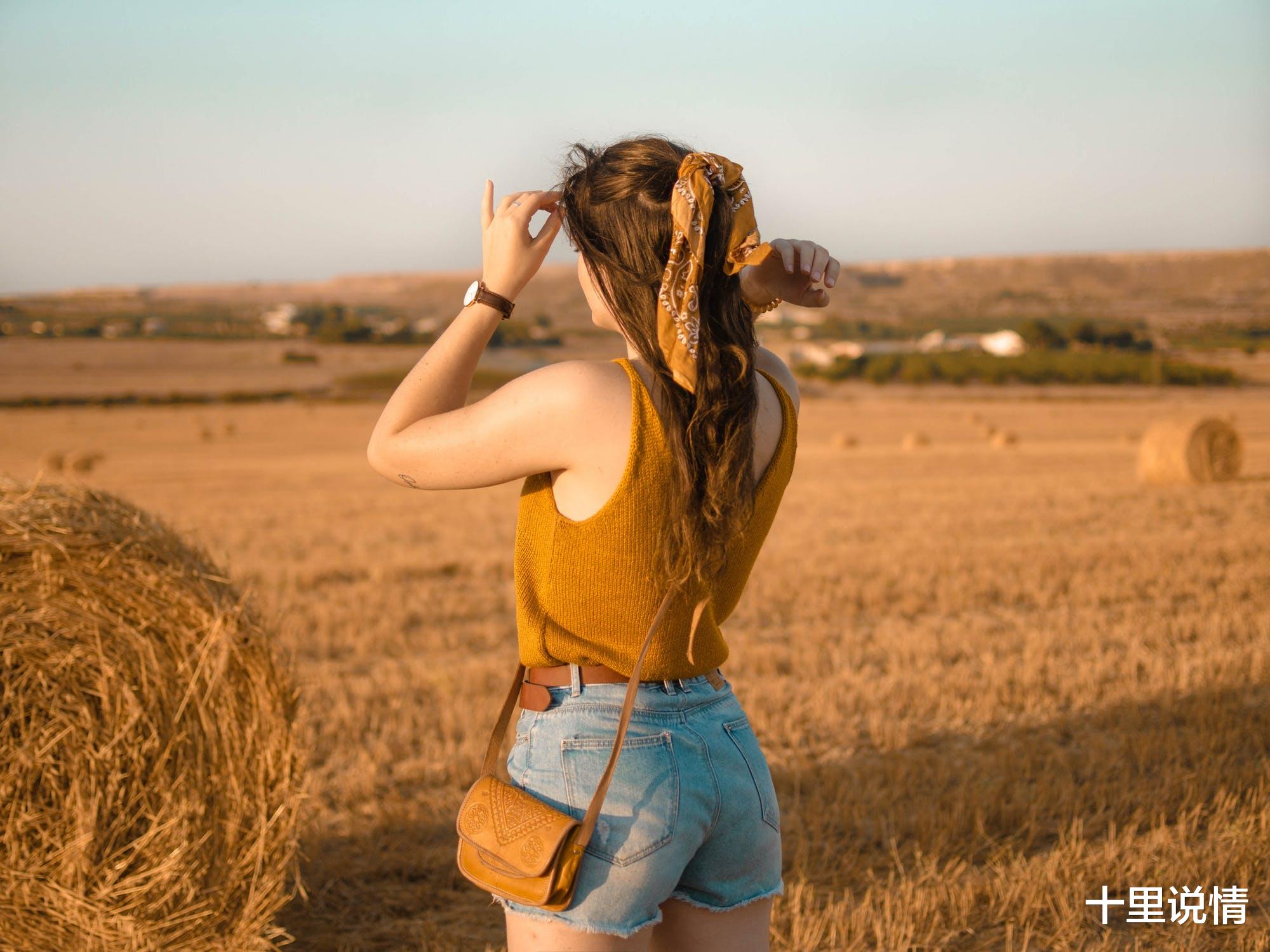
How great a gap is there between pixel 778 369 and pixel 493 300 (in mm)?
571

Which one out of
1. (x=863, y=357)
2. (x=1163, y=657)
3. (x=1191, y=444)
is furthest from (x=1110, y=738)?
(x=863, y=357)

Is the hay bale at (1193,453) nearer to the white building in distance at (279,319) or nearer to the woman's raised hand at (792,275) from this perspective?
the woman's raised hand at (792,275)

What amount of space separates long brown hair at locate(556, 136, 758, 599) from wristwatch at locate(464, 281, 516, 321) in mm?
155

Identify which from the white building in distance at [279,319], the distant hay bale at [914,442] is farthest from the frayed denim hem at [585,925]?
the white building in distance at [279,319]

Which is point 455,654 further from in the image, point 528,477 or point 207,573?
point 528,477

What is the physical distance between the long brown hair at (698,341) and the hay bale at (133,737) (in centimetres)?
249

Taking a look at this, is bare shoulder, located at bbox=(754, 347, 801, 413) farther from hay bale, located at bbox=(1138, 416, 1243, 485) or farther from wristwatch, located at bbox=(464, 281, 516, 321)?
hay bale, located at bbox=(1138, 416, 1243, 485)

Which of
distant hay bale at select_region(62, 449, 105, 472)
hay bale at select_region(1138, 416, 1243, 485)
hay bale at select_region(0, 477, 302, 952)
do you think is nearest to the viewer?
hay bale at select_region(0, 477, 302, 952)

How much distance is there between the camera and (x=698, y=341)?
1815 millimetres

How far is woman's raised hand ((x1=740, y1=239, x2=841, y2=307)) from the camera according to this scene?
6.71 ft

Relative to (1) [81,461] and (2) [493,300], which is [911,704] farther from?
(1) [81,461]

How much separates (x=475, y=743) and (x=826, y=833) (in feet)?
6.57

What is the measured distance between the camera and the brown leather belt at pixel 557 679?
1914mm

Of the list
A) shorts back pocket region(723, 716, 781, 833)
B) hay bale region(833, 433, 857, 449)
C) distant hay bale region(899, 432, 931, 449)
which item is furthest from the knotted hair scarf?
distant hay bale region(899, 432, 931, 449)
